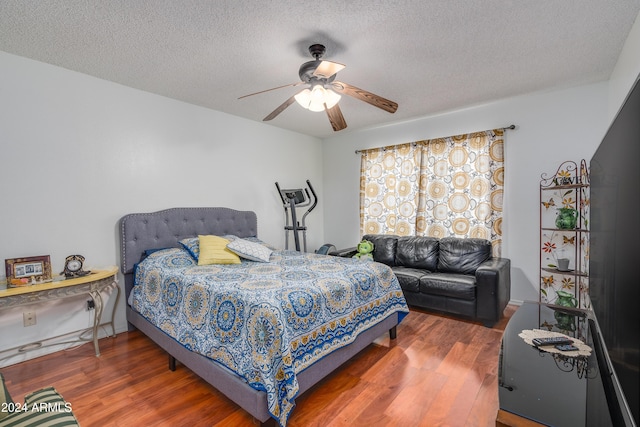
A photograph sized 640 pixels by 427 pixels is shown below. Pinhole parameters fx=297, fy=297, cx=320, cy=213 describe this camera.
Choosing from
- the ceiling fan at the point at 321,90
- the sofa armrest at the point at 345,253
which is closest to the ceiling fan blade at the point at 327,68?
the ceiling fan at the point at 321,90

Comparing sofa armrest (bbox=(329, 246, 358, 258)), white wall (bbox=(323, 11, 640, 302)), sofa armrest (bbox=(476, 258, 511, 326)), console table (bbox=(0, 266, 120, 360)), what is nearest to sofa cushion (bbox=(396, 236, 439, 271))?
sofa armrest (bbox=(329, 246, 358, 258))

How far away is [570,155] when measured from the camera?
3299mm

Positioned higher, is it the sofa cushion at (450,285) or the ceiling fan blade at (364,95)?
the ceiling fan blade at (364,95)

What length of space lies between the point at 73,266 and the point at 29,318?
21.0 inches

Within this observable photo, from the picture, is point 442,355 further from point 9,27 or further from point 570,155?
point 9,27

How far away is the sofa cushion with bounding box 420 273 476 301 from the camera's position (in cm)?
318

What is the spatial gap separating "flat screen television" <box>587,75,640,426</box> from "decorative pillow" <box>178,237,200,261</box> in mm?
2973

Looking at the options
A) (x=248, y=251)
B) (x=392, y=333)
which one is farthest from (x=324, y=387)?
(x=248, y=251)

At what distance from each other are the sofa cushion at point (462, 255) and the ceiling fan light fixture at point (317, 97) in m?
2.49

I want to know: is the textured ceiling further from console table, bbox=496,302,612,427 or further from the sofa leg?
the sofa leg

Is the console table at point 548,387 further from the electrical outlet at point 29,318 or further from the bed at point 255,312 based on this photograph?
the electrical outlet at point 29,318

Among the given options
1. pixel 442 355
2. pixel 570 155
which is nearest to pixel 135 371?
pixel 442 355

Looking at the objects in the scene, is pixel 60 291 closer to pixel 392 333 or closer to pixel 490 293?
pixel 392 333

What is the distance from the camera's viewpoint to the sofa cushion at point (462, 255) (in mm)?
3623
